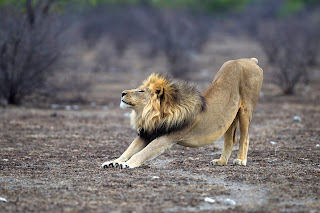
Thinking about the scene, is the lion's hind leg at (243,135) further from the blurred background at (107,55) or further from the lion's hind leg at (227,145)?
the blurred background at (107,55)

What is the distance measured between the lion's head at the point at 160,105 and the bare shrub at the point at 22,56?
20.4 ft

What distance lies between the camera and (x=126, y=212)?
4.48 metres

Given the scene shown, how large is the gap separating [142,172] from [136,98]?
0.82 metres

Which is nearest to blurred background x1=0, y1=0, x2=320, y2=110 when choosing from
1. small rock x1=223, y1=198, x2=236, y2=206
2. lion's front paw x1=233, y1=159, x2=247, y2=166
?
lion's front paw x1=233, y1=159, x2=247, y2=166

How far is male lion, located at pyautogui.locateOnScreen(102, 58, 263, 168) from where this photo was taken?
20.3 feet

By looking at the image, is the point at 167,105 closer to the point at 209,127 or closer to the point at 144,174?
the point at 209,127

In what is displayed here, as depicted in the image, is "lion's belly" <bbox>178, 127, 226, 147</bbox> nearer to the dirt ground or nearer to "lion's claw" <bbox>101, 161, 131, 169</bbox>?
the dirt ground

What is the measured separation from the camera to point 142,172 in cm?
601

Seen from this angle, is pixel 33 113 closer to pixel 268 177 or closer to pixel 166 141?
pixel 166 141

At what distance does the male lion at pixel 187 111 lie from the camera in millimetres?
6180

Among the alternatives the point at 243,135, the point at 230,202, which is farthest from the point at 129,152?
the point at 230,202

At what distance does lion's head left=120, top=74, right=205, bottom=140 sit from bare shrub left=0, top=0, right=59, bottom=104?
623cm

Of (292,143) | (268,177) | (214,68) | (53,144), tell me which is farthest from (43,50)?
(214,68)

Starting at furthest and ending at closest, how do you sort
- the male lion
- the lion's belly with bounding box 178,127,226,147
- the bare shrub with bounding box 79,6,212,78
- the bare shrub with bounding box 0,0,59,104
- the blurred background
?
the bare shrub with bounding box 79,6,212,78 < the blurred background < the bare shrub with bounding box 0,0,59,104 < the lion's belly with bounding box 178,127,226,147 < the male lion
